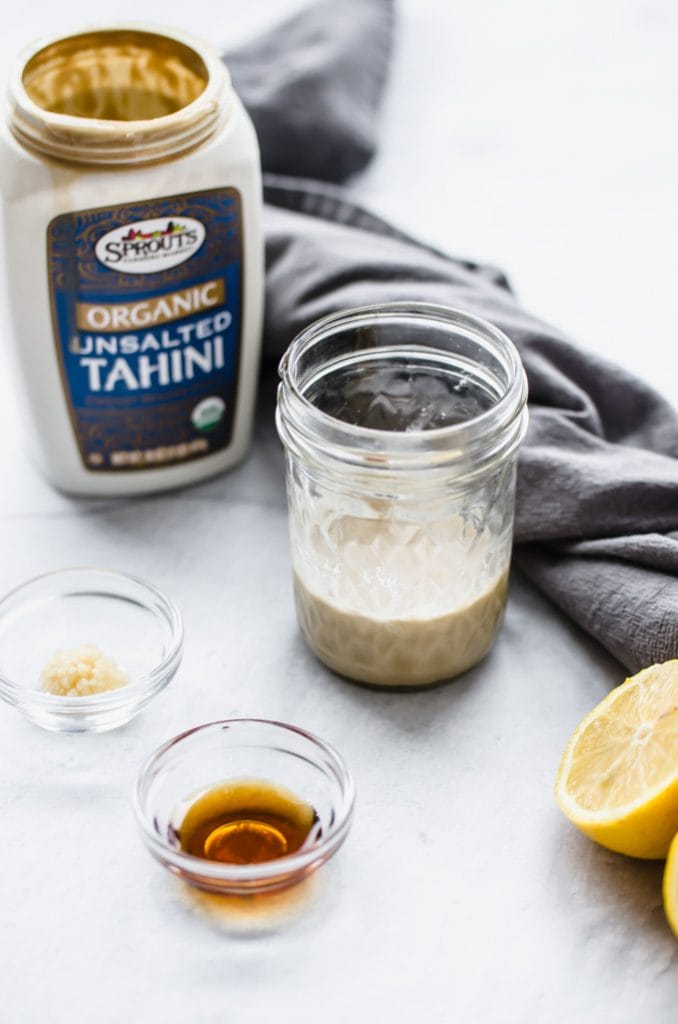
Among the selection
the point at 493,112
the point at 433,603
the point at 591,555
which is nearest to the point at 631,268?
the point at 493,112

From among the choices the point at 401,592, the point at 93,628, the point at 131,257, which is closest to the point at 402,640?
the point at 401,592

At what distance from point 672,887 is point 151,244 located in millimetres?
572

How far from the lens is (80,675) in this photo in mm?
990

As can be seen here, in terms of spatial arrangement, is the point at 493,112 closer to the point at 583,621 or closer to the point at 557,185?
the point at 557,185

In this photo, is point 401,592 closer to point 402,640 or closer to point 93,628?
point 402,640

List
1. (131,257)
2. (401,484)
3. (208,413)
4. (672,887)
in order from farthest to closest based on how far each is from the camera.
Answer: (208,413) → (131,257) → (401,484) → (672,887)

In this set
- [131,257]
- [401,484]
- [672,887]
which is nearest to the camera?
[672,887]

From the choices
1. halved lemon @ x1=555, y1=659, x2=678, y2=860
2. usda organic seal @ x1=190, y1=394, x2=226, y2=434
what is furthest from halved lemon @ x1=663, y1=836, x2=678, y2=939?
usda organic seal @ x1=190, y1=394, x2=226, y2=434

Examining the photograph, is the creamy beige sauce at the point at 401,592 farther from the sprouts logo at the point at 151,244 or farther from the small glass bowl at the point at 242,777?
the sprouts logo at the point at 151,244

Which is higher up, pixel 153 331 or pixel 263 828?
pixel 153 331

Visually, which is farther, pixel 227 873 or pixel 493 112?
pixel 493 112

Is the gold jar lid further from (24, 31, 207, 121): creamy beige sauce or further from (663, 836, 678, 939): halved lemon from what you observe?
(663, 836, 678, 939): halved lemon

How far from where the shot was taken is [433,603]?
3.22ft

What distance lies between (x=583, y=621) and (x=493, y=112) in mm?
762
